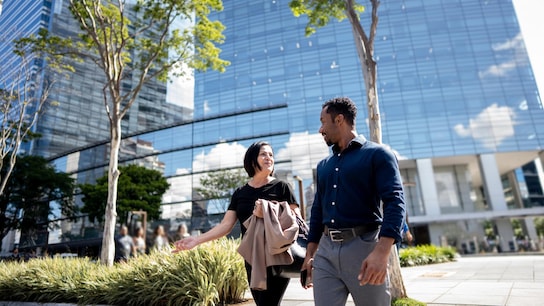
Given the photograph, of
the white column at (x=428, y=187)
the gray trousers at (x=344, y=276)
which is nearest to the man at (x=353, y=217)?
the gray trousers at (x=344, y=276)

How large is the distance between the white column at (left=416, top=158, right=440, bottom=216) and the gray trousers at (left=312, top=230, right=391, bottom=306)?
42.1 meters

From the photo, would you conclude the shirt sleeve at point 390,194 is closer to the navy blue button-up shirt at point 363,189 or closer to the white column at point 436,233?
the navy blue button-up shirt at point 363,189

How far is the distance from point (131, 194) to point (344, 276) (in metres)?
41.6

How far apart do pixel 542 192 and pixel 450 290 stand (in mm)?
53035

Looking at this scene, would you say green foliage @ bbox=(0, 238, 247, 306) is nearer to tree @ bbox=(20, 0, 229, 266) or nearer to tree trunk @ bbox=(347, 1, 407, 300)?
tree @ bbox=(20, 0, 229, 266)

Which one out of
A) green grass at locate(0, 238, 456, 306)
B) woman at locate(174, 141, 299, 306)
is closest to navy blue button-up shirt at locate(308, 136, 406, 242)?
woman at locate(174, 141, 299, 306)

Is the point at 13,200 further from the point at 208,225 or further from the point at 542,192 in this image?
the point at 542,192

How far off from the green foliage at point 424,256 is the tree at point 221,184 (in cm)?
2813

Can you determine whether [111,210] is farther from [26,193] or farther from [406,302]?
[26,193]

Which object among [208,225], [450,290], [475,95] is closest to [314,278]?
[450,290]

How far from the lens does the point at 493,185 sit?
1548 inches

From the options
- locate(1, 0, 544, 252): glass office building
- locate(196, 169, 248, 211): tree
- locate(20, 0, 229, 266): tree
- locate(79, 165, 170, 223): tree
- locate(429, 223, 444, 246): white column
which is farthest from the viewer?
locate(196, 169, 248, 211): tree

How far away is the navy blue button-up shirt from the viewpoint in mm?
1707

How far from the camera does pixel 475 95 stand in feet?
134
